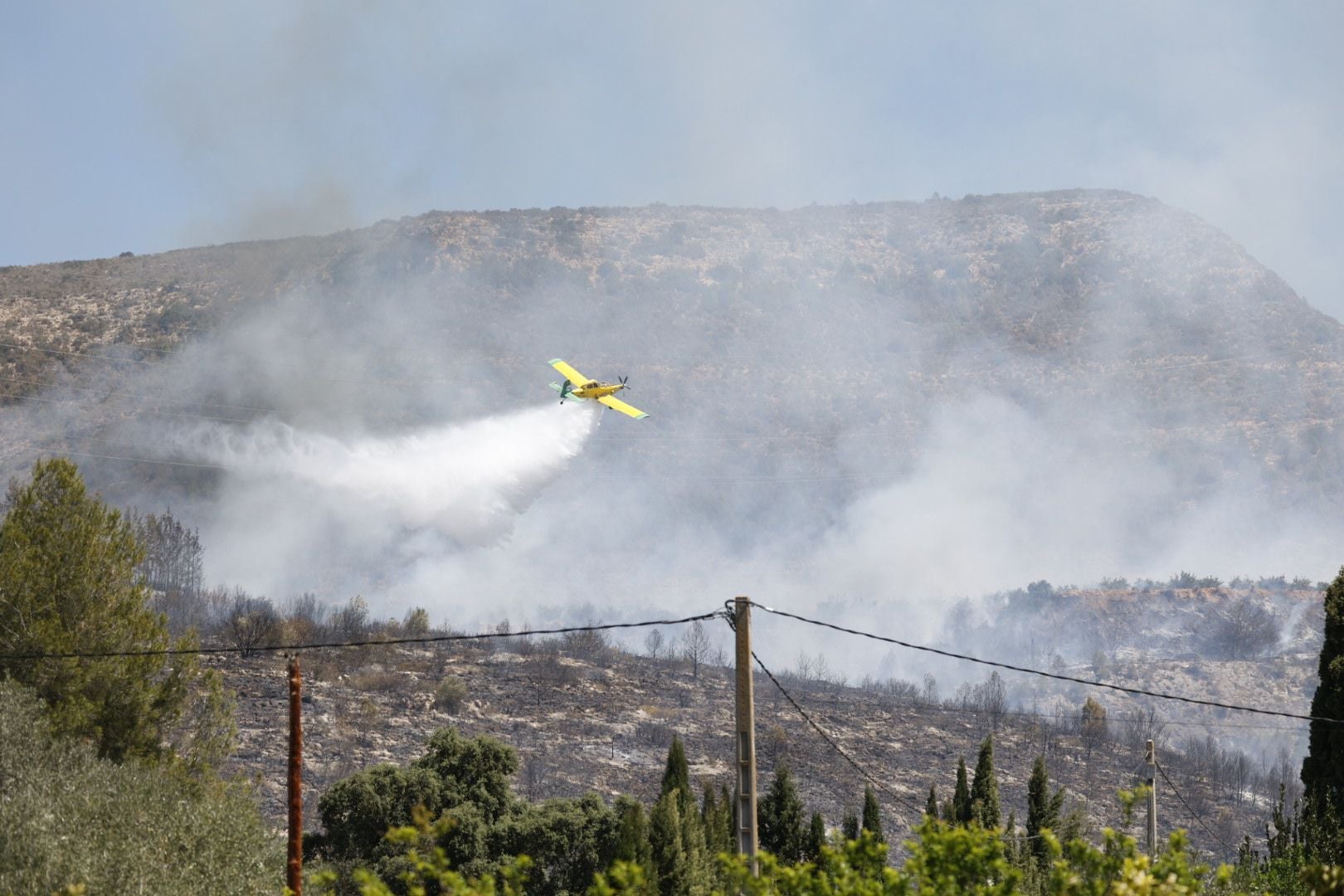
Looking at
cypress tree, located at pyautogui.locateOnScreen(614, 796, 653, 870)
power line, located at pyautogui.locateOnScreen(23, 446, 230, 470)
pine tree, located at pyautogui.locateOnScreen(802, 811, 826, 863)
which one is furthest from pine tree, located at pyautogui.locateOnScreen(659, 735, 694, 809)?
power line, located at pyautogui.locateOnScreen(23, 446, 230, 470)

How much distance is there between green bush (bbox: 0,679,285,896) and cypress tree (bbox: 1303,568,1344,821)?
65.6ft

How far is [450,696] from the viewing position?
247ft

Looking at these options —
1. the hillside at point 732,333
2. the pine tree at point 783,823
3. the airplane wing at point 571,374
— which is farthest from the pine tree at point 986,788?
the hillside at point 732,333

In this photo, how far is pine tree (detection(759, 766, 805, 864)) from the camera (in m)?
45.2

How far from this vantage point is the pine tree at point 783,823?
45.2 m

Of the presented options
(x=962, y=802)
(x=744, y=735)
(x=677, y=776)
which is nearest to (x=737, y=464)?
(x=962, y=802)

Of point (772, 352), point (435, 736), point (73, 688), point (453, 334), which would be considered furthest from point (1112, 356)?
point (73, 688)

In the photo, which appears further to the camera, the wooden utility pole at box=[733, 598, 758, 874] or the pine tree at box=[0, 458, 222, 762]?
the pine tree at box=[0, 458, 222, 762]

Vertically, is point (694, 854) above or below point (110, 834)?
below

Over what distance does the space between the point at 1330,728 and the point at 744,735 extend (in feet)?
54.2

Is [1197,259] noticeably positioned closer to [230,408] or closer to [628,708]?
[230,408]

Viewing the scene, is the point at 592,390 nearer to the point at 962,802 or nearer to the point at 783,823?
the point at 783,823

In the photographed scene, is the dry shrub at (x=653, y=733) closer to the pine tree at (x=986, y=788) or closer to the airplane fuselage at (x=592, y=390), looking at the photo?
the airplane fuselage at (x=592, y=390)

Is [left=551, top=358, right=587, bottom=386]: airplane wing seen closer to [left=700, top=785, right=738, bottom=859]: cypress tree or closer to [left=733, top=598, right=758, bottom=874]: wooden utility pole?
[left=700, top=785, right=738, bottom=859]: cypress tree
